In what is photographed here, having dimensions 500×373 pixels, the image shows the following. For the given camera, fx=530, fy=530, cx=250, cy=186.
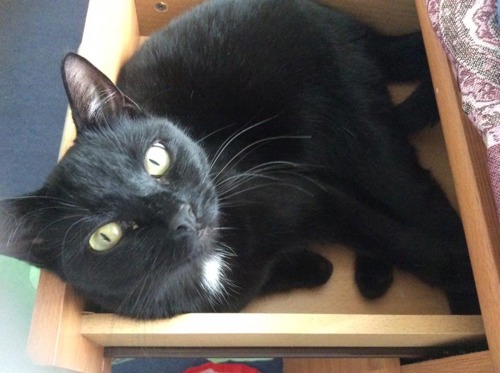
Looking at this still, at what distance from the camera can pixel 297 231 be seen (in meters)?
0.92

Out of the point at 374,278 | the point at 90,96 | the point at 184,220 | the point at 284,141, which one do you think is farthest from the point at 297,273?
the point at 90,96

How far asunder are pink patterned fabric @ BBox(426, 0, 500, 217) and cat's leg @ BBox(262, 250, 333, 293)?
41 cm

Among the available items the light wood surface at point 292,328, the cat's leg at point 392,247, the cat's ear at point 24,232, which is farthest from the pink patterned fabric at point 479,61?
the cat's ear at point 24,232

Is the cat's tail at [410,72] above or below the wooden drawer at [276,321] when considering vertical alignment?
above

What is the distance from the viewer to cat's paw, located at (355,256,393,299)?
90 cm

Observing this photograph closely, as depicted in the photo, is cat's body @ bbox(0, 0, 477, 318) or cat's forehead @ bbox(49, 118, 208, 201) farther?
cat's body @ bbox(0, 0, 477, 318)

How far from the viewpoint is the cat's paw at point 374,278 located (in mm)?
904

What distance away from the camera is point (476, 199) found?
0.63m

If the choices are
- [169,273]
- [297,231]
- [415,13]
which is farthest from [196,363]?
[415,13]

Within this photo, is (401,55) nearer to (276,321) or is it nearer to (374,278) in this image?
(374,278)

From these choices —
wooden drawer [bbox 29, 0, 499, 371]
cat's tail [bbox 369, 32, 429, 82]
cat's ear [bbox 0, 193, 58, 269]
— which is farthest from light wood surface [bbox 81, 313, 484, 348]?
cat's tail [bbox 369, 32, 429, 82]

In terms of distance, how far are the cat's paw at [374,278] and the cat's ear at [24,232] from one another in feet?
1.66

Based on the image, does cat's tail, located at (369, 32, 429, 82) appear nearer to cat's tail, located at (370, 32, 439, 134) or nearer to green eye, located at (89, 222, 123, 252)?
cat's tail, located at (370, 32, 439, 134)

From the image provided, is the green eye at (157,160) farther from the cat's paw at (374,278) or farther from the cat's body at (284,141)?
the cat's paw at (374,278)
